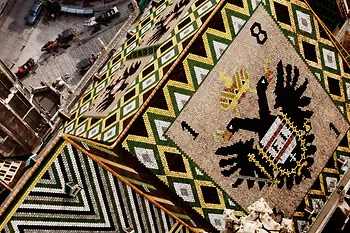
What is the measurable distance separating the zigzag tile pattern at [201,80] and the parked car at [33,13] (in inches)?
762

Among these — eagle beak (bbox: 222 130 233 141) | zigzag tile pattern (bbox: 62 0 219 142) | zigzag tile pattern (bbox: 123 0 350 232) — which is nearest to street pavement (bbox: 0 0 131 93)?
zigzag tile pattern (bbox: 62 0 219 142)

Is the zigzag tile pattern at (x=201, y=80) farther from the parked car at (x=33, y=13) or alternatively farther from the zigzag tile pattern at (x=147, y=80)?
the parked car at (x=33, y=13)

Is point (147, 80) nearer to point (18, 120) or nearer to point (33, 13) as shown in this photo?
point (18, 120)

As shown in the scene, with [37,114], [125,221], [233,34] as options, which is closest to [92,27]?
[37,114]

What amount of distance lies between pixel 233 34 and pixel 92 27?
1708 cm

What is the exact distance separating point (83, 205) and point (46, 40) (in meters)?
19.3

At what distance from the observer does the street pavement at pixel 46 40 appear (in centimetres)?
3391

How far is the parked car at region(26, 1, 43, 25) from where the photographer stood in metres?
35.9

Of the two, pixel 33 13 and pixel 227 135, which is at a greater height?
pixel 33 13

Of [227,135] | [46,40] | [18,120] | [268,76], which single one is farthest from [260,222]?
[46,40]

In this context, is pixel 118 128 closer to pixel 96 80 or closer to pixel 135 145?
pixel 135 145

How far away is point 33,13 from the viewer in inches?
1422

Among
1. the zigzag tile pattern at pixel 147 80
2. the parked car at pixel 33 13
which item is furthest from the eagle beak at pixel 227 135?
the parked car at pixel 33 13

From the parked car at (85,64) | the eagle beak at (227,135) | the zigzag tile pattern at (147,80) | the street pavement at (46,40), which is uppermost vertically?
the street pavement at (46,40)
